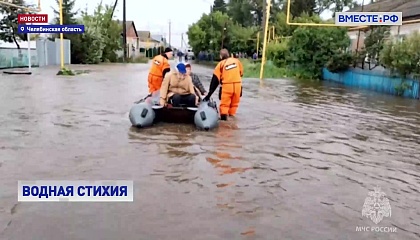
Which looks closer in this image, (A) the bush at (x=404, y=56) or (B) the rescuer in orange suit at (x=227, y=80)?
(B) the rescuer in orange suit at (x=227, y=80)

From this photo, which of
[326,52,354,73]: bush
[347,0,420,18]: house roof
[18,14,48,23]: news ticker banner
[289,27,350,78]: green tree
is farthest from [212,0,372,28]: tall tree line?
[18,14,48,23]: news ticker banner

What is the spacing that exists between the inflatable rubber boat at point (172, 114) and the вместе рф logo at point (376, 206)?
3.83 m

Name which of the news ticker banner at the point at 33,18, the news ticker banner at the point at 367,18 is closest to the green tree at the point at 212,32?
the news ticker banner at the point at 33,18

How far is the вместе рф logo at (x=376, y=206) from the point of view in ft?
16.2

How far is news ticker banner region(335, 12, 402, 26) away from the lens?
21.4 metres

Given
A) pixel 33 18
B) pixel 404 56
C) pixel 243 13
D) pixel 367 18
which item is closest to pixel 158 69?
pixel 404 56

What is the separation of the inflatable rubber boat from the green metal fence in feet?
65.7

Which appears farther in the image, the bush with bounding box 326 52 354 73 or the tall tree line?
the tall tree line

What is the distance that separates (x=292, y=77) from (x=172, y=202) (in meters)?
23.9

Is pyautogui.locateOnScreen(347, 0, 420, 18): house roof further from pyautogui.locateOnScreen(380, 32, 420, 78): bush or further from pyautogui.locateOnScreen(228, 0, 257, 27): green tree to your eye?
pyautogui.locateOnScreen(228, 0, 257, 27): green tree

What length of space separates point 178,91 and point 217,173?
3.45 metres

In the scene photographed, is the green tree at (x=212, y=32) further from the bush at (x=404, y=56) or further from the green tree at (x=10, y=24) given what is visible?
the bush at (x=404, y=56)

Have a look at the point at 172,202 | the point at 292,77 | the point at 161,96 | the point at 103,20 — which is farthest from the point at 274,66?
the point at 172,202

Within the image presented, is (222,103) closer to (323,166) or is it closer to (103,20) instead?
(323,166)
